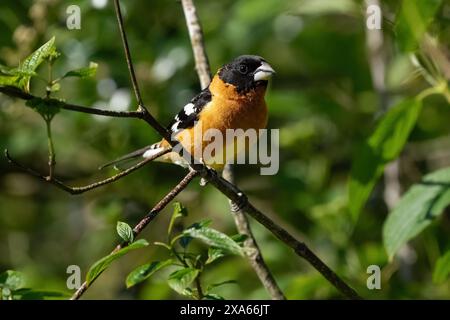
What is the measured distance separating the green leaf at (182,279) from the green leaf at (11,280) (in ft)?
1.73

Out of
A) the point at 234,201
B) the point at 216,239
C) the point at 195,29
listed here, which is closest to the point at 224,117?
the point at 195,29

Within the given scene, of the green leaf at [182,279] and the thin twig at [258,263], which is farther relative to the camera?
the thin twig at [258,263]

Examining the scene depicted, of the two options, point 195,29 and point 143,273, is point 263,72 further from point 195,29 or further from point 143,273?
point 143,273

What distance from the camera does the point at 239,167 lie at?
5.60 m

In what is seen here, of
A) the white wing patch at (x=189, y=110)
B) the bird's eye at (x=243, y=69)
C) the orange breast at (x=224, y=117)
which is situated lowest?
the orange breast at (x=224, y=117)

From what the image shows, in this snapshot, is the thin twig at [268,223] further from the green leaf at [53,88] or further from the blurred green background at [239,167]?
the blurred green background at [239,167]

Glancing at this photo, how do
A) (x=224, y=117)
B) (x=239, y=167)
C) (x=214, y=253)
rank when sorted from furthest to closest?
(x=239, y=167)
(x=224, y=117)
(x=214, y=253)

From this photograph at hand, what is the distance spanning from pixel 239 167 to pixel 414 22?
249 cm

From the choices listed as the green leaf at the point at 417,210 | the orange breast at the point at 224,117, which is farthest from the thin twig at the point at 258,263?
the green leaf at the point at 417,210

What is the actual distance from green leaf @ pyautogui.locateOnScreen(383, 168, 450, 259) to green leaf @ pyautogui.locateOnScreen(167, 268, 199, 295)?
1.02m

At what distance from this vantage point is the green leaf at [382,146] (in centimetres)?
351

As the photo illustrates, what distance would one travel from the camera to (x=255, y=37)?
511 cm

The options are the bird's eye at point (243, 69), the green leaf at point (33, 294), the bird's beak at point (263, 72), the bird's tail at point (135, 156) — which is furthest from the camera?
the bird's tail at point (135, 156)
